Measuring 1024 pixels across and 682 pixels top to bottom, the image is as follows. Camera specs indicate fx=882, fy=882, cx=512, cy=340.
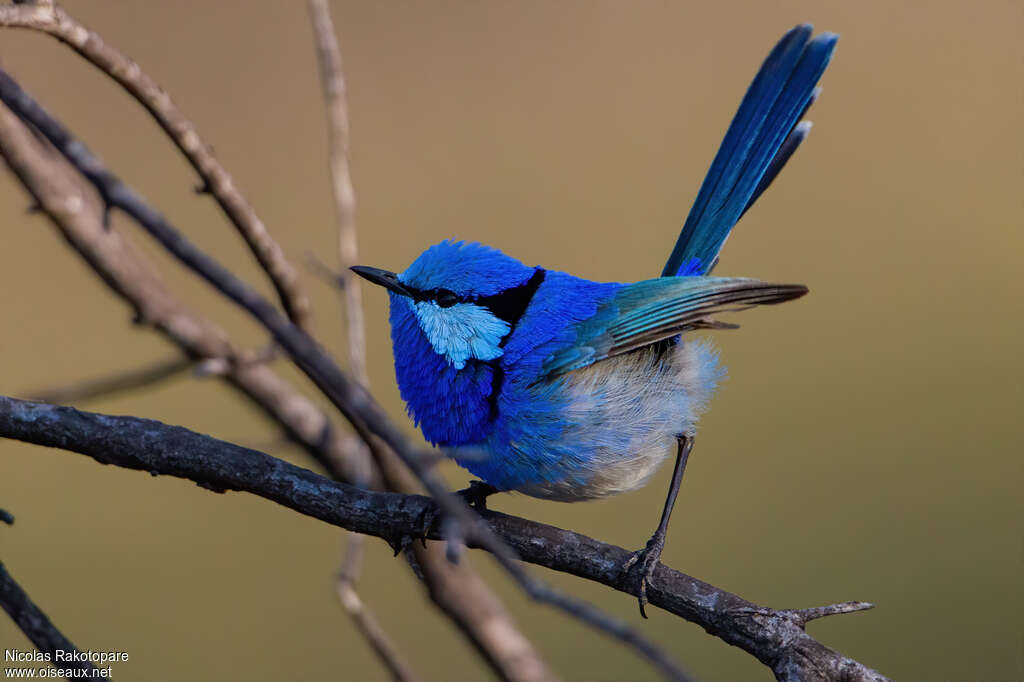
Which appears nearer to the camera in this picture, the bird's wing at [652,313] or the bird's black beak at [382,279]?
the bird's wing at [652,313]

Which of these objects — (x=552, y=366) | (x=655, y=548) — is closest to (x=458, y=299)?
(x=552, y=366)

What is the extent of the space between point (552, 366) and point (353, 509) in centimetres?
70

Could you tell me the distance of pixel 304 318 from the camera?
2.34 metres

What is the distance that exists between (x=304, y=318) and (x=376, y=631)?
2.82ft

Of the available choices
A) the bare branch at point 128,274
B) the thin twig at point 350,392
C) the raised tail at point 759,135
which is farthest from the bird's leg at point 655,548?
the bare branch at point 128,274

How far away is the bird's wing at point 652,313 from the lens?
2.22 meters

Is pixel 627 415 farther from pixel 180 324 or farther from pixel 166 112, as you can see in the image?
pixel 166 112

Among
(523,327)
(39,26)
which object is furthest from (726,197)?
(39,26)

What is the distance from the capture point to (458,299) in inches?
95.4

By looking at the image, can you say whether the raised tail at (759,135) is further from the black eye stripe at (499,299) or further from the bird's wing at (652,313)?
the black eye stripe at (499,299)

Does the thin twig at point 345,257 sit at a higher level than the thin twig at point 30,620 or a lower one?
higher

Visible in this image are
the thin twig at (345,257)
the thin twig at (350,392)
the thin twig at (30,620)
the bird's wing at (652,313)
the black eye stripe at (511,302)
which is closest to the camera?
the thin twig at (350,392)

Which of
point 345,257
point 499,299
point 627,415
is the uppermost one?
point 345,257

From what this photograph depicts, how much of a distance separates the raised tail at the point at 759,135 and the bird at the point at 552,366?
15.2 inches
